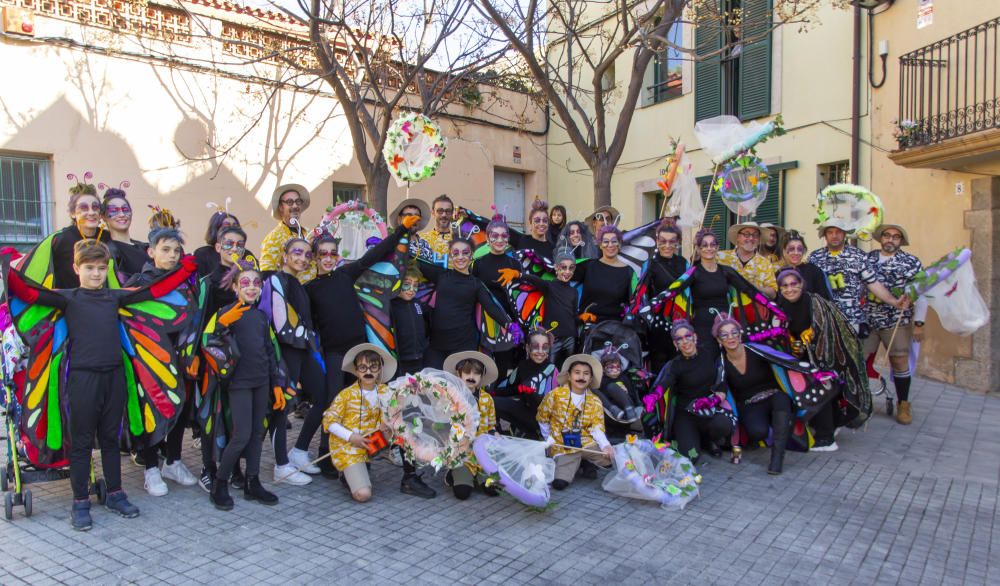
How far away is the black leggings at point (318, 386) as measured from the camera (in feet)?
16.8

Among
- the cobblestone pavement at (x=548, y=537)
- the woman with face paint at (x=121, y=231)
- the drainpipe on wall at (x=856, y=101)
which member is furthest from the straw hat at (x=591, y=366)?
the drainpipe on wall at (x=856, y=101)

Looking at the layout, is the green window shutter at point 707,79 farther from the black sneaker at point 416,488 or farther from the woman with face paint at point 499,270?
the black sneaker at point 416,488

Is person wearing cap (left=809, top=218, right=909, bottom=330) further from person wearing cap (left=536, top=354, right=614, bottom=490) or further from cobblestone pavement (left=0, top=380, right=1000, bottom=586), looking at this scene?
person wearing cap (left=536, top=354, right=614, bottom=490)

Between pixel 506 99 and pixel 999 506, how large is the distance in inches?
473

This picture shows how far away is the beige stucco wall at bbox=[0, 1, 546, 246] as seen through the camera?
939cm

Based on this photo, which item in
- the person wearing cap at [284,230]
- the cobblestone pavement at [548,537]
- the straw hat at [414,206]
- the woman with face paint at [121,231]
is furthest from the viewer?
the straw hat at [414,206]

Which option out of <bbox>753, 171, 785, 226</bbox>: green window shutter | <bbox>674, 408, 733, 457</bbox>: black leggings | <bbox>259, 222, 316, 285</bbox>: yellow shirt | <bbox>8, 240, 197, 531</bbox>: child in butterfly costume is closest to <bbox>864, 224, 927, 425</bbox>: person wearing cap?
<bbox>674, 408, 733, 457</bbox>: black leggings

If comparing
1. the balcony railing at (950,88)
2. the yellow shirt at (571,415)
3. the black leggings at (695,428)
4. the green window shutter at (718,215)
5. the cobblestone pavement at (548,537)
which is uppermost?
the balcony railing at (950,88)

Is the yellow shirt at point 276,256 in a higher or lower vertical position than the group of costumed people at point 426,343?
higher

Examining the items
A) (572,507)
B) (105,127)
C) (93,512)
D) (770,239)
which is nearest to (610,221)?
(770,239)

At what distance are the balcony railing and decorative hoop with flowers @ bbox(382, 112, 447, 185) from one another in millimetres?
5539

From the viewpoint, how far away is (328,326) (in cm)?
522

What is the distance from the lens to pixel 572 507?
463 centimetres

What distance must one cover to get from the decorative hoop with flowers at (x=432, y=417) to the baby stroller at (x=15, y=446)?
177cm
